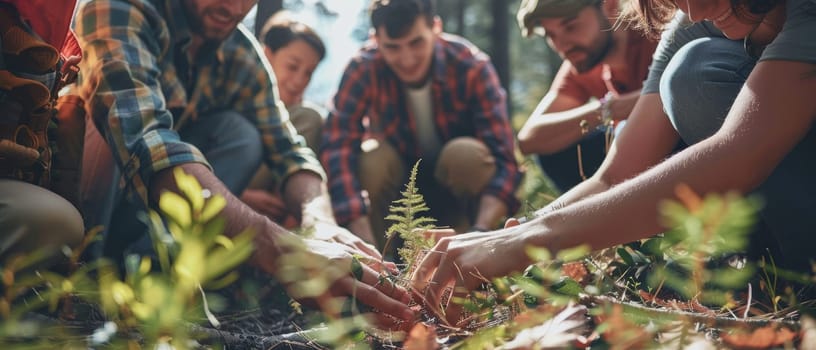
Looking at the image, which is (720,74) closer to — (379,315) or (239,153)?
(379,315)

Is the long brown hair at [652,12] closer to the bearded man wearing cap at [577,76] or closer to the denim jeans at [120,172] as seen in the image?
the bearded man wearing cap at [577,76]

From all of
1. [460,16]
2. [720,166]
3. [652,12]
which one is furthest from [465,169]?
[460,16]

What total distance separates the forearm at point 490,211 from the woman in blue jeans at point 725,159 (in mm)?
2135

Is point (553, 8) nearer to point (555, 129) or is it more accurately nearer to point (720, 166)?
point (555, 129)

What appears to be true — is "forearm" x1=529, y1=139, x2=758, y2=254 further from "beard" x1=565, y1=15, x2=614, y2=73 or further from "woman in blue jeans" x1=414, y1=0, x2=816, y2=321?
"beard" x1=565, y1=15, x2=614, y2=73

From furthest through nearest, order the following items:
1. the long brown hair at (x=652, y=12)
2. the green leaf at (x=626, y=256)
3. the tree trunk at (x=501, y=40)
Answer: the tree trunk at (x=501, y=40) → the long brown hair at (x=652, y=12) → the green leaf at (x=626, y=256)

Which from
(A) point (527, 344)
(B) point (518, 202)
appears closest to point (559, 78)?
(B) point (518, 202)

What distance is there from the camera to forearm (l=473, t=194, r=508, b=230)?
156 inches

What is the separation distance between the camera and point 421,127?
4.59 m

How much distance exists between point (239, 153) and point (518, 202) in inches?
71.3

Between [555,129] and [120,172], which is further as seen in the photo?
[555,129]

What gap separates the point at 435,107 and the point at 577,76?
975 mm

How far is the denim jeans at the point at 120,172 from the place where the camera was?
2559 mm

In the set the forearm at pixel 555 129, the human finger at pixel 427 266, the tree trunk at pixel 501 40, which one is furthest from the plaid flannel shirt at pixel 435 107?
the tree trunk at pixel 501 40
